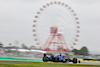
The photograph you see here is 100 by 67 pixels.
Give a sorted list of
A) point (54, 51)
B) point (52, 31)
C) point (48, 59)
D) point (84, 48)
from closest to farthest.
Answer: point (48, 59)
point (52, 31)
point (54, 51)
point (84, 48)

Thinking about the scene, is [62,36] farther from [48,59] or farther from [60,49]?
[48,59]

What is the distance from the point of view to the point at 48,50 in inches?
2314

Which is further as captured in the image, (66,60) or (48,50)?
(48,50)

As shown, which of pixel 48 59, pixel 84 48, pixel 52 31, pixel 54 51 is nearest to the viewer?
pixel 48 59

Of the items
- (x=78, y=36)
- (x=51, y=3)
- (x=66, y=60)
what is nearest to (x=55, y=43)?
(x=78, y=36)

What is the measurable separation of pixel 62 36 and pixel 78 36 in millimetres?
5831

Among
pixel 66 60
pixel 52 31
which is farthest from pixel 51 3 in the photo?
pixel 66 60

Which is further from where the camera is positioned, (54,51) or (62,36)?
(54,51)

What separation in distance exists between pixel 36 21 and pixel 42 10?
341 centimetres

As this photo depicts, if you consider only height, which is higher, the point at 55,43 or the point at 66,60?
the point at 55,43

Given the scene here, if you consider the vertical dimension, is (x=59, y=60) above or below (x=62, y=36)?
below

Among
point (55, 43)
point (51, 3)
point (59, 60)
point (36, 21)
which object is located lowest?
point (59, 60)

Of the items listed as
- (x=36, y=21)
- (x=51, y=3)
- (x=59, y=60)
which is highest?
(x=51, y=3)

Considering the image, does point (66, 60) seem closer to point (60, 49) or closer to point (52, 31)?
point (52, 31)
